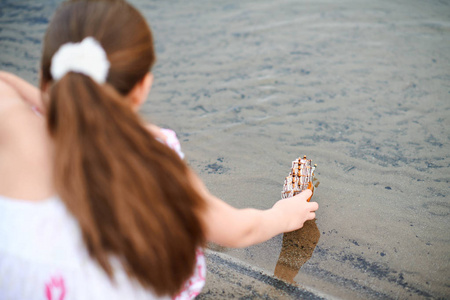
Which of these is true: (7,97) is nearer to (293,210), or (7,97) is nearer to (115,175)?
(115,175)

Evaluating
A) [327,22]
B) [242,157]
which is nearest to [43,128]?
[242,157]

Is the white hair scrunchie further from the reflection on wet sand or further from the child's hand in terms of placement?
the reflection on wet sand

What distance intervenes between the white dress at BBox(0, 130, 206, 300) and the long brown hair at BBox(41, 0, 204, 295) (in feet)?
0.30

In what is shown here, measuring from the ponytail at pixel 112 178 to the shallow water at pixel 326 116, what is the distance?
124 cm

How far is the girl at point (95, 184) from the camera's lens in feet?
2.93

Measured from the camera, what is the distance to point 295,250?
2.11m

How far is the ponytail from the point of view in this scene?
0.89 meters

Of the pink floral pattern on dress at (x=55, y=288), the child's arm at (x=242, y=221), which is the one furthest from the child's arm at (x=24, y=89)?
the child's arm at (x=242, y=221)

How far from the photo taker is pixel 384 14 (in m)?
4.93

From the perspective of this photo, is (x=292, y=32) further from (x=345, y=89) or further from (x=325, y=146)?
(x=325, y=146)

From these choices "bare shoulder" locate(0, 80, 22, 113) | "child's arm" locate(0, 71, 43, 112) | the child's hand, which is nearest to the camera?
"bare shoulder" locate(0, 80, 22, 113)

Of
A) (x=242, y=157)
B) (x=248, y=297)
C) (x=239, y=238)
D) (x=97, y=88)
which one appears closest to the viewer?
(x=97, y=88)

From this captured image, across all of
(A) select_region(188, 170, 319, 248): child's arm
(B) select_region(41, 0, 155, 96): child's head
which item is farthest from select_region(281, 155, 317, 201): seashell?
(B) select_region(41, 0, 155, 96): child's head

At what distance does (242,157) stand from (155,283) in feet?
6.68
